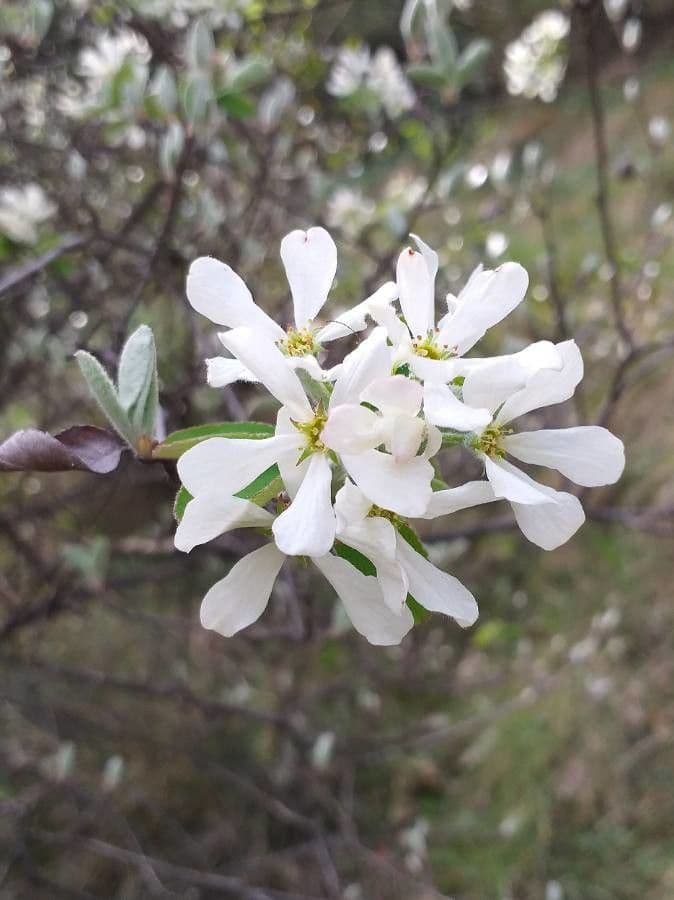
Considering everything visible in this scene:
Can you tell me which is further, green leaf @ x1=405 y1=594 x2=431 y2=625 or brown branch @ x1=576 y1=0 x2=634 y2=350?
brown branch @ x1=576 y1=0 x2=634 y2=350

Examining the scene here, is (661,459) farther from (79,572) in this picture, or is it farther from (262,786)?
(79,572)

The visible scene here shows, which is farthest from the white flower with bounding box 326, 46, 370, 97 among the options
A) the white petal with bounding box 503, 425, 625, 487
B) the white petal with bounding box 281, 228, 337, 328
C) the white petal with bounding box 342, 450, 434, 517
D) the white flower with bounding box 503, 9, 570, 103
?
the white petal with bounding box 342, 450, 434, 517

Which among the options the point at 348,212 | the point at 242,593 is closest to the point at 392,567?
the point at 242,593

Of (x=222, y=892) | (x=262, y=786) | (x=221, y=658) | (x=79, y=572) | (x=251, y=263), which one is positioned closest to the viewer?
(x=79, y=572)

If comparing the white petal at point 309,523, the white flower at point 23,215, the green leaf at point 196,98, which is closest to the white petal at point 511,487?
the white petal at point 309,523

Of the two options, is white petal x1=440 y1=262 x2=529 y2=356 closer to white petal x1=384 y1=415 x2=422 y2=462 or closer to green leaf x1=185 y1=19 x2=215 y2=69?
white petal x1=384 y1=415 x2=422 y2=462

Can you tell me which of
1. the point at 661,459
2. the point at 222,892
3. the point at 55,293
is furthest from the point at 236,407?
the point at 661,459

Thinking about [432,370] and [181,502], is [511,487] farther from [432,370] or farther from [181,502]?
[181,502]
